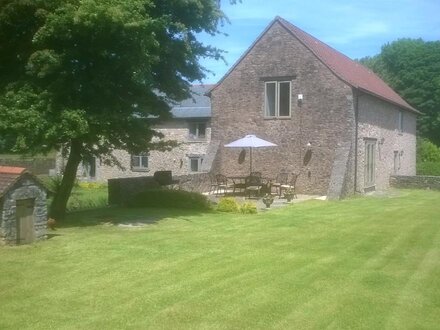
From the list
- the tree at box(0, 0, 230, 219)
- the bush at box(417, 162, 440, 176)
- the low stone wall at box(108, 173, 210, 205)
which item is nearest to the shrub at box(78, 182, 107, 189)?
the low stone wall at box(108, 173, 210, 205)

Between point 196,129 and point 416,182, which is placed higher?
point 196,129

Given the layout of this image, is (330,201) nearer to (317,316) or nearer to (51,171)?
(317,316)

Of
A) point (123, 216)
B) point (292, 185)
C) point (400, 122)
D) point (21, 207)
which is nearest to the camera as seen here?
point (21, 207)

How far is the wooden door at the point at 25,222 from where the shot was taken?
12.4 meters

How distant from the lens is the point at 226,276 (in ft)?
31.6

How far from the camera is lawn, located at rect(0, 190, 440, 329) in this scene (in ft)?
24.3

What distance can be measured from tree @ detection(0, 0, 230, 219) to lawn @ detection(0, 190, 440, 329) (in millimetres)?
2675

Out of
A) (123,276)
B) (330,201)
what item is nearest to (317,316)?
(123,276)

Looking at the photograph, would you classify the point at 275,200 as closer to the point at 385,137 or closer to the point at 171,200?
the point at 171,200

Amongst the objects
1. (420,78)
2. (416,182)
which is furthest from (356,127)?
(420,78)

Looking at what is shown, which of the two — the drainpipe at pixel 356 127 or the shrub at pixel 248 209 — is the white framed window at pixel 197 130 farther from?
the shrub at pixel 248 209

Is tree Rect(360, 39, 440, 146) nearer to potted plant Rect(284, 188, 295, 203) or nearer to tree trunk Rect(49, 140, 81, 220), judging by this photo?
potted plant Rect(284, 188, 295, 203)

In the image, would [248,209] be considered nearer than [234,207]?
Yes

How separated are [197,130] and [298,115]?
39.9 feet
